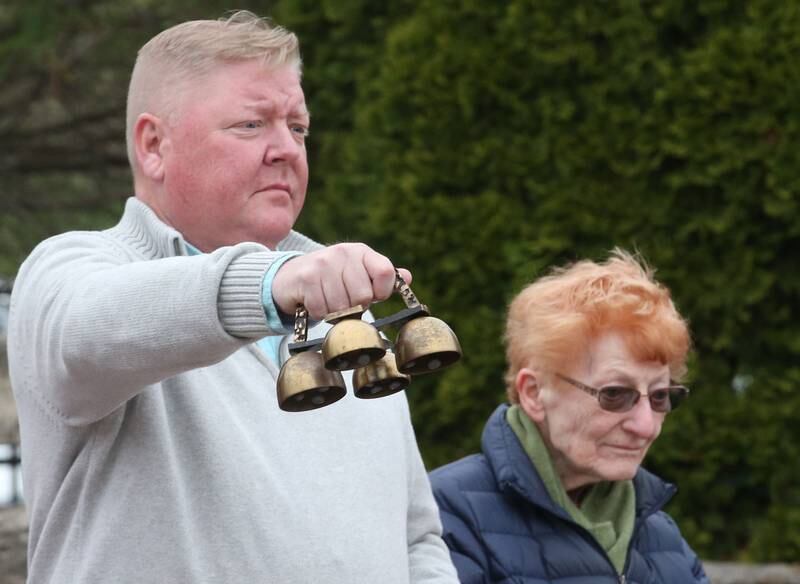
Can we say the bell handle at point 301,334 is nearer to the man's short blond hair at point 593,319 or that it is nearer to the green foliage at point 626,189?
the man's short blond hair at point 593,319

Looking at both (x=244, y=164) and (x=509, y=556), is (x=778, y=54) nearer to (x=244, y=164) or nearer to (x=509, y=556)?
(x=509, y=556)

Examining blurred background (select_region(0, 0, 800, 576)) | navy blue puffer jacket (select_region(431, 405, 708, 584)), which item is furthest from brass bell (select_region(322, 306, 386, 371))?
blurred background (select_region(0, 0, 800, 576))

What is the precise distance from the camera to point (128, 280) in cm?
189

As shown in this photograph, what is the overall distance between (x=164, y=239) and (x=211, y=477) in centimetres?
43

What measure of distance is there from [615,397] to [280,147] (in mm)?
1332

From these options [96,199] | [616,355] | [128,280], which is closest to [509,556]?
[616,355]

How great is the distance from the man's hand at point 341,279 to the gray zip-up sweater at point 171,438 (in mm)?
83

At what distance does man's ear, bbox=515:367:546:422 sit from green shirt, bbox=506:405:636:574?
2 cm

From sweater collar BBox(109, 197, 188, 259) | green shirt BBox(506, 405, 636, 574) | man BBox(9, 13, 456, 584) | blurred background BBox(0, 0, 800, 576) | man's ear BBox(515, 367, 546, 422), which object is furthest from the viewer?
blurred background BBox(0, 0, 800, 576)

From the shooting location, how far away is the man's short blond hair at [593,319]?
3400mm

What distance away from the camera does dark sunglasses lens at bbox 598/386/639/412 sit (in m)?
3.38

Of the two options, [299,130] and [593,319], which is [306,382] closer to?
[299,130]

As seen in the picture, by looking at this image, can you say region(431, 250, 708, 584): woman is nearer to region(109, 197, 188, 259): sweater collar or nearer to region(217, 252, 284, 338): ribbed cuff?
region(109, 197, 188, 259): sweater collar

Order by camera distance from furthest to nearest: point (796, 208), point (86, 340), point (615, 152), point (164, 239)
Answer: point (615, 152)
point (796, 208)
point (164, 239)
point (86, 340)
